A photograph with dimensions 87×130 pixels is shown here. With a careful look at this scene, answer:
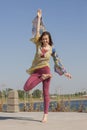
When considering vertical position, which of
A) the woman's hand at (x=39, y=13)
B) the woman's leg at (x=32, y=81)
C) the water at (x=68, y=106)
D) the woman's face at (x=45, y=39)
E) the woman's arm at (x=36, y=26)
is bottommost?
the water at (x=68, y=106)

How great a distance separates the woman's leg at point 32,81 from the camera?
7.27 metres

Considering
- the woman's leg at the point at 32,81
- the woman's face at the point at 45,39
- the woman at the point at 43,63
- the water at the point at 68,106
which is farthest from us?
the water at the point at 68,106

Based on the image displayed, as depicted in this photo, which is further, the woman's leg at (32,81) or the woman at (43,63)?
the woman at (43,63)

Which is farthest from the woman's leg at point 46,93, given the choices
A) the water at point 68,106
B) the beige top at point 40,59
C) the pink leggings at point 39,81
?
the water at point 68,106

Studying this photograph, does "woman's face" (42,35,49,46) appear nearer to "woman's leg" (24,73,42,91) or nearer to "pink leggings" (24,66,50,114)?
"pink leggings" (24,66,50,114)

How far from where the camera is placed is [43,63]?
7594mm

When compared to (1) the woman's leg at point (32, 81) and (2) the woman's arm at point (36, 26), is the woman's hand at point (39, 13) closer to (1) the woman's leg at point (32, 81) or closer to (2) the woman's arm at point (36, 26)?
(2) the woman's arm at point (36, 26)

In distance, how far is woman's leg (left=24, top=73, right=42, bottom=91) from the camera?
7.27m

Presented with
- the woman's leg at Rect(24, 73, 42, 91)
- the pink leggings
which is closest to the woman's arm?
the pink leggings

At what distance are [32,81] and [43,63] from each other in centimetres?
49

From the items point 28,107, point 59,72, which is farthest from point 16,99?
point 59,72

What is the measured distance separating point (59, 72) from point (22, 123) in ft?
4.66

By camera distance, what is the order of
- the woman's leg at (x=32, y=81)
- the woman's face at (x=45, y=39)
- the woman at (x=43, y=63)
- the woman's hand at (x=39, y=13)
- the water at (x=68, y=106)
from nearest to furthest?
1. the woman's leg at (x=32, y=81)
2. the woman at (x=43, y=63)
3. the woman's face at (x=45, y=39)
4. the woman's hand at (x=39, y=13)
5. the water at (x=68, y=106)

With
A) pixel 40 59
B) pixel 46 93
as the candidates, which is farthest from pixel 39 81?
pixel 40 59
